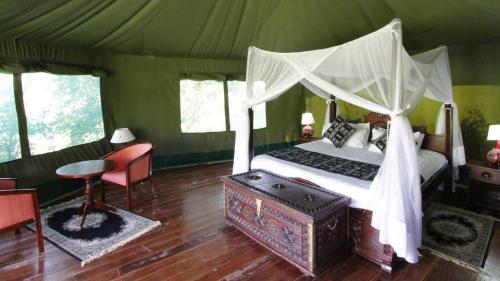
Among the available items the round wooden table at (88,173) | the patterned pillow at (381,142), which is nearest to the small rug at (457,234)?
the patterned pillow at (381,142)

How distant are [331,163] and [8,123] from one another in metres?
4.18

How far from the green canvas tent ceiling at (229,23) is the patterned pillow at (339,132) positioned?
1.48 metres

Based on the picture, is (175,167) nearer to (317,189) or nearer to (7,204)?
(7,204)

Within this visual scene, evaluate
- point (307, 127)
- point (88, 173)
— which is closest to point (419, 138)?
point (307, 127)

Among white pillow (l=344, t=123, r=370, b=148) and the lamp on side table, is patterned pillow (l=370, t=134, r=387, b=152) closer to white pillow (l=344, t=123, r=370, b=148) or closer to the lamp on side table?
white pillow (l=344, t=123, r=370, b=148)

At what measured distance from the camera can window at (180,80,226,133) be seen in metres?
5.99

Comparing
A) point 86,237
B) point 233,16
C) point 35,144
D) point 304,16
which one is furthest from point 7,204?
point 304,16

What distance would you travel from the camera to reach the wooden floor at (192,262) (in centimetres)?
246

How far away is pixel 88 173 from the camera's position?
10.8 ft

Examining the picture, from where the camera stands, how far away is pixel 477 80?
13.6ft

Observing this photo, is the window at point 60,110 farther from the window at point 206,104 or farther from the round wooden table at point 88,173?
the window at point 206,104

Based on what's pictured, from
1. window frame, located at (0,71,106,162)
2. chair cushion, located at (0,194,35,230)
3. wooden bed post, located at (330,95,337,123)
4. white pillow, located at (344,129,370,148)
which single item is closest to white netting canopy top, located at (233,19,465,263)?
white pillow, located at (344,129,370,148)

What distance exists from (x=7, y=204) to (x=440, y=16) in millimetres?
4905

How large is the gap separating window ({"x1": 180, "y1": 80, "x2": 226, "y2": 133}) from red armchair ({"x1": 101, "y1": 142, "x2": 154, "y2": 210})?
1.77 m
